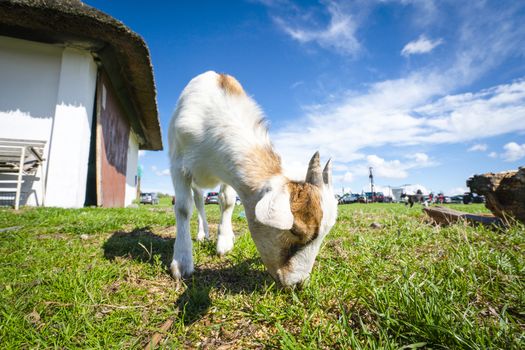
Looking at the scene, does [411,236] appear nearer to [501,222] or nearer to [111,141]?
[501,222]

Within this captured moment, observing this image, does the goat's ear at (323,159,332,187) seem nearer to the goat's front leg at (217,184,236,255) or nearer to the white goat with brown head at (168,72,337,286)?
the white goat with brown head at (168,72,337,286)

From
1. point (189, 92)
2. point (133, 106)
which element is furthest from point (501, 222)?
point (133, 106)

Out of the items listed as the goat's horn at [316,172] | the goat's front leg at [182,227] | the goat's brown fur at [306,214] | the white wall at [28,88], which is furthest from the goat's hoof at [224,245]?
the white wall at [28,88]

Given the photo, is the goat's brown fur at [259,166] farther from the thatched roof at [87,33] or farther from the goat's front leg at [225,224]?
the thatched roof at [87,33]

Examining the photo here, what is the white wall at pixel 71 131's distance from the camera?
7.32 meters

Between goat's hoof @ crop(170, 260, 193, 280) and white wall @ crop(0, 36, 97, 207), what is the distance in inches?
264

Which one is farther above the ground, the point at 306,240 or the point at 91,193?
the point at 91,193

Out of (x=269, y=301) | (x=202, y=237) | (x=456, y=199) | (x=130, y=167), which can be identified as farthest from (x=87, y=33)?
(x=456, y=199)

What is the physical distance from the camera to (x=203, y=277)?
2350 millimetres

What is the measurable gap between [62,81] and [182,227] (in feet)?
26.4

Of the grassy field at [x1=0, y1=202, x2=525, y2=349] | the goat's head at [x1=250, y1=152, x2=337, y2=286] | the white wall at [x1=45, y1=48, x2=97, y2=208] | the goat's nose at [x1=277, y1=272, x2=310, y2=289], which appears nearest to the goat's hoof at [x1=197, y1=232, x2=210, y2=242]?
the grassy field at [x1=0, y1=202, x2=525, y2=349]

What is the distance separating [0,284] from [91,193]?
8271 millimetres

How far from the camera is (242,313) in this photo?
168cm

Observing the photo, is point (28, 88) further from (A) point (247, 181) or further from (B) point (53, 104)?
(A) point (247, 181)
